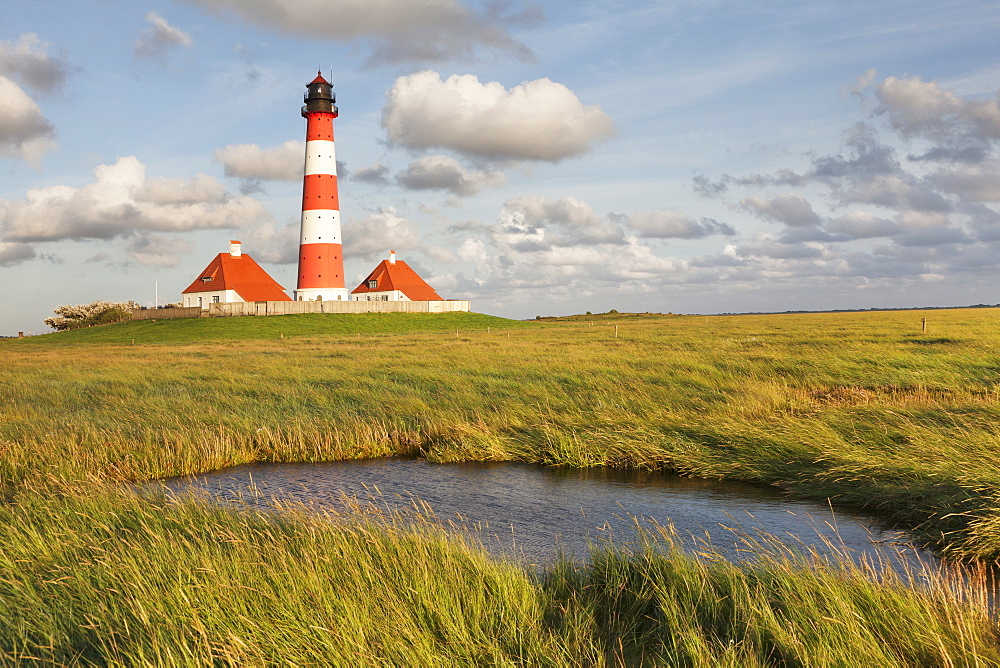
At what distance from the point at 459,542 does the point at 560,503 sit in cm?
336

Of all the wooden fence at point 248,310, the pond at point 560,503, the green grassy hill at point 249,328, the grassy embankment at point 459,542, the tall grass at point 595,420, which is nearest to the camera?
the grassy embankment at point 459,542

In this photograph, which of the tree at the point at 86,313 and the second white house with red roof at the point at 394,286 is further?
the second white house with red roof at the point at 394,286

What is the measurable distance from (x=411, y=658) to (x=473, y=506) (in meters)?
5.12

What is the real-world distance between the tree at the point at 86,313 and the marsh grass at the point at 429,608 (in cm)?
6465

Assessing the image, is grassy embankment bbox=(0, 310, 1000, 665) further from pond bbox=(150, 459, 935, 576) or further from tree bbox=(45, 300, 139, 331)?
tree bbox=(45, 300, 139, 331)

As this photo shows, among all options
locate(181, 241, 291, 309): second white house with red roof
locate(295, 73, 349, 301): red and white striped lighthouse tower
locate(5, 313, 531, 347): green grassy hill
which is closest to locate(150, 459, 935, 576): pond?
locate(5, 313, 531, 347): green grassy hill

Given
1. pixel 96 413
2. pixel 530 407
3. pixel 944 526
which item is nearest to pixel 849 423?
pixel 944 526

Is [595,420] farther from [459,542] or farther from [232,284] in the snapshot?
[232,284]

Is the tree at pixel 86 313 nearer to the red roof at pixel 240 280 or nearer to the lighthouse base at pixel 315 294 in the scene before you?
the red roof at pixel 240 280

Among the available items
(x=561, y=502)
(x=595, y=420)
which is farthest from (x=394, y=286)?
(x=561, y=502)

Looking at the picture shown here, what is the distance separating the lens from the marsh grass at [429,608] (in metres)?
4.34

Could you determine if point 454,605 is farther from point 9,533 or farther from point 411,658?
point 9,533

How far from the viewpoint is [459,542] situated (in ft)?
20.9

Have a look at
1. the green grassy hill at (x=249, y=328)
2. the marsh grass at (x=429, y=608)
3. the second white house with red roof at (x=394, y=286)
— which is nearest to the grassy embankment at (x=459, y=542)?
the marsh grass at (x=429, y=608)
